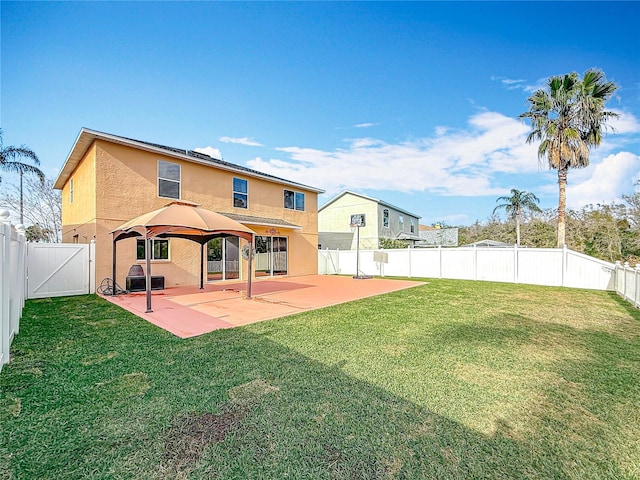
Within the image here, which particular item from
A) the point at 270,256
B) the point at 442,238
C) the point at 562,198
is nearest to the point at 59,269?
the point at 270,256

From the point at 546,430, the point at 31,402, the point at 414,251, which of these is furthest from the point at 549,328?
the point at 414,251

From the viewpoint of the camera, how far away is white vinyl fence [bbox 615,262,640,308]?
8.45m

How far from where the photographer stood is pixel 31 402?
3.22 metres

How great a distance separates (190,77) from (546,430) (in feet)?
49.3

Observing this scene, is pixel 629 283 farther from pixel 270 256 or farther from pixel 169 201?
pixel 169 201

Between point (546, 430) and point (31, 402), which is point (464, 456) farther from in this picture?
point (31, 402)

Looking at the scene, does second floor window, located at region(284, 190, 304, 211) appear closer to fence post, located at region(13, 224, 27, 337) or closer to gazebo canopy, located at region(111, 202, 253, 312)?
gazebo canopy, located at region(111, 202, 253, 312)

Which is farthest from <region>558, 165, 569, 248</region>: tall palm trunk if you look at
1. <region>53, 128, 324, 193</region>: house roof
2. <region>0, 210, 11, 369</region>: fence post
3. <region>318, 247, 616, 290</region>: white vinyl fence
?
<region>0, 210, 11, 369</region>: fence post

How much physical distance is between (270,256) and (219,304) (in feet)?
25.9

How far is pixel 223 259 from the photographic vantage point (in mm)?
Result: 13945

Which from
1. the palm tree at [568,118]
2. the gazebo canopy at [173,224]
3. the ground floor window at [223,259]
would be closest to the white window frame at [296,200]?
the ground floor window at [223,259]

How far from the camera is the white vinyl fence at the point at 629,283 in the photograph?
8453mm

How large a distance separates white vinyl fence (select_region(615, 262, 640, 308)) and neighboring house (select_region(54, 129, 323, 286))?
43.3 feet

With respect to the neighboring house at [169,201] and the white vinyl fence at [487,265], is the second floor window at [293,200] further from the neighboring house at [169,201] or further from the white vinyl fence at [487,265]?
the white vinyl fence at [487,265]
